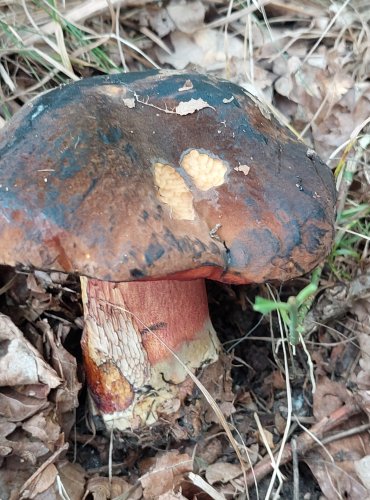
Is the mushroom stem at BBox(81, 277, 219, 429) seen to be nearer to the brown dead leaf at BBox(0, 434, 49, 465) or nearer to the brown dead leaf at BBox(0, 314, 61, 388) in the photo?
the brown dead leaf at BBox(0, 314, 61, 388)

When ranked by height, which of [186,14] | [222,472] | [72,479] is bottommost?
[222,472]

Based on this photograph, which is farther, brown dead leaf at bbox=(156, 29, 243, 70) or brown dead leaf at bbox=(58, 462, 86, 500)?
brown dead leaf at bbox=(156, 29, 243, 70)

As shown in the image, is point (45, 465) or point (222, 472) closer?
point (45, 465)

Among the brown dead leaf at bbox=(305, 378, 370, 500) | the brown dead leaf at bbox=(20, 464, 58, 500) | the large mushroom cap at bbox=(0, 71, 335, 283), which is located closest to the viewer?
the large mushroom cap at bbox=(0, 71, 335, 283)

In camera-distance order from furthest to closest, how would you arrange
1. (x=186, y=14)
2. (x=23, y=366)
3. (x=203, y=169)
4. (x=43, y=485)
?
(x=186, y=14)
(x=23, y=366)
(x=43, y=485)
(x=203, y=169)

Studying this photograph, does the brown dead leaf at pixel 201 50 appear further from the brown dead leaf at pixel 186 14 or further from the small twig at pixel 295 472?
the small twig at pixel 295 472

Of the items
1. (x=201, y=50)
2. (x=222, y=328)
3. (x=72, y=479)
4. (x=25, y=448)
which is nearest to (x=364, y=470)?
(x=222, y=328)

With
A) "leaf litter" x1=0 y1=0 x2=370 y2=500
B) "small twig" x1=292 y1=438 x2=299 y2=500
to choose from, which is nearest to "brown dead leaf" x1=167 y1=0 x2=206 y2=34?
"leaf litter" x1=0 y1=0 x2=370 y2=500

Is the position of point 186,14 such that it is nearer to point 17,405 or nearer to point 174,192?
point 174,192
